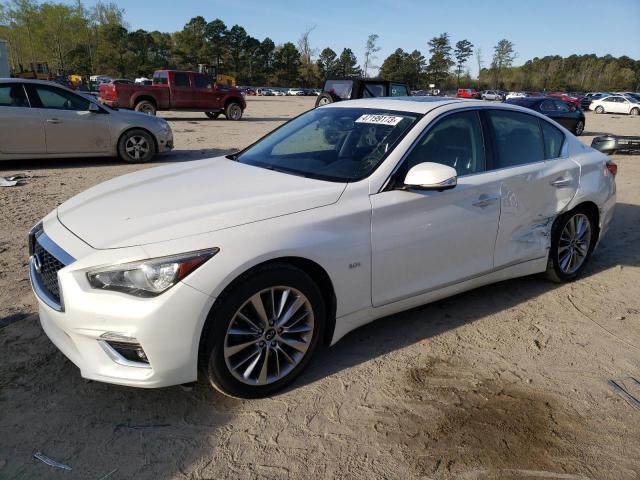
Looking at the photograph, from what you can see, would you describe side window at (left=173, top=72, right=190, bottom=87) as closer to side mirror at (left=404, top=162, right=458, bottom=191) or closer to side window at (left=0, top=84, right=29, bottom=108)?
side window at (left=0, top=84, right=29, bottom=108)

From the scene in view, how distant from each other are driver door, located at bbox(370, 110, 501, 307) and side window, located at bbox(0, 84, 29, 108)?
7.92 metres

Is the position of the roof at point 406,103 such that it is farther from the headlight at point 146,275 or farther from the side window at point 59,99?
the side window at point 59,99

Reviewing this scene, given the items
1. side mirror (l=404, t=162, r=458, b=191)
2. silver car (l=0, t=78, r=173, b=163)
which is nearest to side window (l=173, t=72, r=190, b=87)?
silver car (l=0, t=78, r=173, b=163)

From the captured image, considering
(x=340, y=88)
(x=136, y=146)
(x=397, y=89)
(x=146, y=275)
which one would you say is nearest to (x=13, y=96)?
(x=136, y=146)

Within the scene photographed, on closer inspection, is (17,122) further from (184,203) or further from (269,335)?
(269,335)

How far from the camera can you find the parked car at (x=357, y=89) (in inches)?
608

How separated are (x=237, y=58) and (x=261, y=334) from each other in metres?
108

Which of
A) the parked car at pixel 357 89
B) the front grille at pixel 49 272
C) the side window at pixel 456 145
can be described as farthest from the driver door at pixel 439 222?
the parked car at pixel 357 89

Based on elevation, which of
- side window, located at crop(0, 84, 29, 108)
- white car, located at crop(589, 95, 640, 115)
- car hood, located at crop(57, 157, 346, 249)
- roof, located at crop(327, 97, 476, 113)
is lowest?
white car, located at crop(589, 95, 640, 115)

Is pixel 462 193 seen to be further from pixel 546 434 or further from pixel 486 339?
pixel 546 434

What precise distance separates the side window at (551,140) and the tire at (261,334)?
2630 millimetres

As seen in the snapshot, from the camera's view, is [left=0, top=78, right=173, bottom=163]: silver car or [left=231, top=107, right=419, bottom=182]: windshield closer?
[left=231, top=107, right=419, bottom=182]: windshield

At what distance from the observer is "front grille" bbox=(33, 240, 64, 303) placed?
8.85ft

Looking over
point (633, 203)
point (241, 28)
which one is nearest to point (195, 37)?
point (241, 28)
